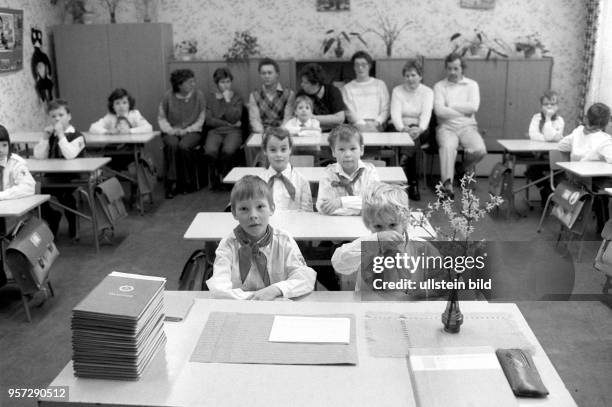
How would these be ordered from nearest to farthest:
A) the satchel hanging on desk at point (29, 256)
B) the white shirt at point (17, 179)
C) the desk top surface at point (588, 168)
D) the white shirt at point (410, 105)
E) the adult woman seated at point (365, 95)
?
the satchel hanging on desk at point (29, 256) → the white shirt at point (17, 179) → the desk top surface at point (588, 168) → the white shirt at point (410, 105) → the adult woman seated at point (365, 95)

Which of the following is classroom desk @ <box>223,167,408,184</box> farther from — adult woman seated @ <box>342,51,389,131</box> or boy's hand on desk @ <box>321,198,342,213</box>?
adult woman seated @ <box>342,51,389,131</box>

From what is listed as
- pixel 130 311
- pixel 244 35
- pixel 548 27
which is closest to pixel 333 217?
pixel 130 311

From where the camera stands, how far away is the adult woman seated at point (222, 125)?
6.96 m

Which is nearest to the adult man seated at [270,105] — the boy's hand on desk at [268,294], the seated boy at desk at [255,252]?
the seated boy at desk at [255,252]

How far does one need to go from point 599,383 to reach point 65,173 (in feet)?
13.4

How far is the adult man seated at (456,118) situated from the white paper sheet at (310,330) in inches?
187

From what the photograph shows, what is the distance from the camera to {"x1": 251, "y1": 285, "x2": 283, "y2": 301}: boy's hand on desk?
2.36m

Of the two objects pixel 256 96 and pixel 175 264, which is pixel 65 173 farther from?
pixel 256 96

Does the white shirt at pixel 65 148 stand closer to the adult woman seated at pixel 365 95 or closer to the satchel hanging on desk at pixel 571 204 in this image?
the adult woman seated at pixel 365 95

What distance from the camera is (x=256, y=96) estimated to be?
698cm

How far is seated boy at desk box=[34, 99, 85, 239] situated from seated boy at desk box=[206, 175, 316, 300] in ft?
9.53

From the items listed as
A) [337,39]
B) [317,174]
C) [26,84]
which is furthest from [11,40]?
[317,174]

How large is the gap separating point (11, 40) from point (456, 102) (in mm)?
4779

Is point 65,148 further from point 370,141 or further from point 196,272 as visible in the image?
point 370,141
